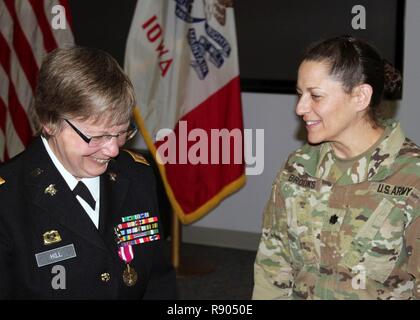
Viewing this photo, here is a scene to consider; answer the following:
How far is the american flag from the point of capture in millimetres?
4715

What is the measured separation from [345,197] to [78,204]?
814mm


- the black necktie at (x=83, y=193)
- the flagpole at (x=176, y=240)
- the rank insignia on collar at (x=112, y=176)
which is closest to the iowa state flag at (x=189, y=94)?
the flagpole at (x=176, y=240)

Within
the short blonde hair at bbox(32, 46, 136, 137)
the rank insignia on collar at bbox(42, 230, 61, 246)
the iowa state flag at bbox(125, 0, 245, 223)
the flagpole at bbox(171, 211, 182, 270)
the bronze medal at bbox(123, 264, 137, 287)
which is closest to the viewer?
the short blonde hair at bbox(32, 46, 136, 137)

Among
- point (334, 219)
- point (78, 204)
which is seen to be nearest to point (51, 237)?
point (78, 204)

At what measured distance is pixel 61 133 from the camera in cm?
196

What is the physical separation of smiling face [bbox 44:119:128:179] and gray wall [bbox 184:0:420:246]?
3188 mm

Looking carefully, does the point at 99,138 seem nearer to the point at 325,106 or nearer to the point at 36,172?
the point at 36,172

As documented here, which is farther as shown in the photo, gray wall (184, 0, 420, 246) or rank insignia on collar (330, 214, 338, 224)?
gray wall (184, 0, 420, 246)

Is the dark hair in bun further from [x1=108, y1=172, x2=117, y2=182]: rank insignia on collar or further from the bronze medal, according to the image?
the bronze medal

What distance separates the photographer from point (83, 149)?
6.43ft

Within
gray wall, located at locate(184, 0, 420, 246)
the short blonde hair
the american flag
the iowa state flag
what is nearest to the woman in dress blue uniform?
the short blonde hair

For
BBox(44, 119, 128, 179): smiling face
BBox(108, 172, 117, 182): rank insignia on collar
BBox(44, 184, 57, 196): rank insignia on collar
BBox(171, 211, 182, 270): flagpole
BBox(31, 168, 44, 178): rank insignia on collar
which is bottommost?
BBox(171, 211, 182, 270): flagpole

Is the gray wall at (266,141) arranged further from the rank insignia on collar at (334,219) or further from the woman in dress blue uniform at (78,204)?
the woman in dress blue uniform at (78,204)

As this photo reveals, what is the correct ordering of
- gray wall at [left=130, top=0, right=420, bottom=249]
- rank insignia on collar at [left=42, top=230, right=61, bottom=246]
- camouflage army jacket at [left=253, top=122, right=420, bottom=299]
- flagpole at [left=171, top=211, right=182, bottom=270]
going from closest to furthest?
rank insignia on collar at [left=42, top=230, right=61, bottom=246] → camouflage army jacket at [left=253, top=122, right=420, bottom=299] → gray wall at [left=130, top=0, right=420, bottom=249] → flagpole at [left=171, top=211, right=182, bottom=270]
